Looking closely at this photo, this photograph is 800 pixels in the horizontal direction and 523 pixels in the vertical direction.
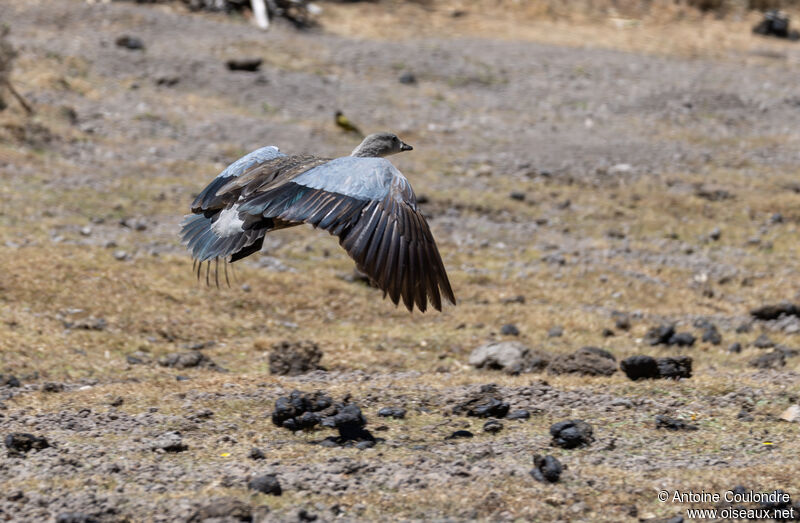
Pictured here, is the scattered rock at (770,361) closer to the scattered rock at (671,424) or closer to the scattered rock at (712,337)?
the scattered rock at (712,337)

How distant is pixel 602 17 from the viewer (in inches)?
832

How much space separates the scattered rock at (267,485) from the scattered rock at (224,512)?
0.83ft

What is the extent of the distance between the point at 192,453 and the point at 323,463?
0.74m

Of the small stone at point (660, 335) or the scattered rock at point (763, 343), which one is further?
the small stone at point (660, 335)

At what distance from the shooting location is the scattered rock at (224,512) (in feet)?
15.2

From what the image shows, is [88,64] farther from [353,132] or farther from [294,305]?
[294,305]

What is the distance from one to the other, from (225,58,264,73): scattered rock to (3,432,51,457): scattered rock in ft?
Answer: 38.1

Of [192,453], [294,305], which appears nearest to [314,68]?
[294,305]

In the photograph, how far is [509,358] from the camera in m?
7.99

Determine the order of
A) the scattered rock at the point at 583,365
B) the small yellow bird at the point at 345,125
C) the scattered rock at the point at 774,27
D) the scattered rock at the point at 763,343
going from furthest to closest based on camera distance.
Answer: the scattered rock at the point at 774,27
the small yellow bird at the point at 345,125
the scattered rock at the point at 763,343
the scattered rock at the point at 583,365

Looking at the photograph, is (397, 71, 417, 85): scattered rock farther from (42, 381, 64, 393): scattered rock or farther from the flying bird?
(42, 381, 64, 393): scattered rock

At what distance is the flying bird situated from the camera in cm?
534

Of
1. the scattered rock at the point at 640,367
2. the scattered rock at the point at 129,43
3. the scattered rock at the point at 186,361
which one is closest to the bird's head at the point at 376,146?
the scattered rock at the point at 186,361

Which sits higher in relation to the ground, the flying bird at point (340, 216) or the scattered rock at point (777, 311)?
the flying bird at point (340, 216)
